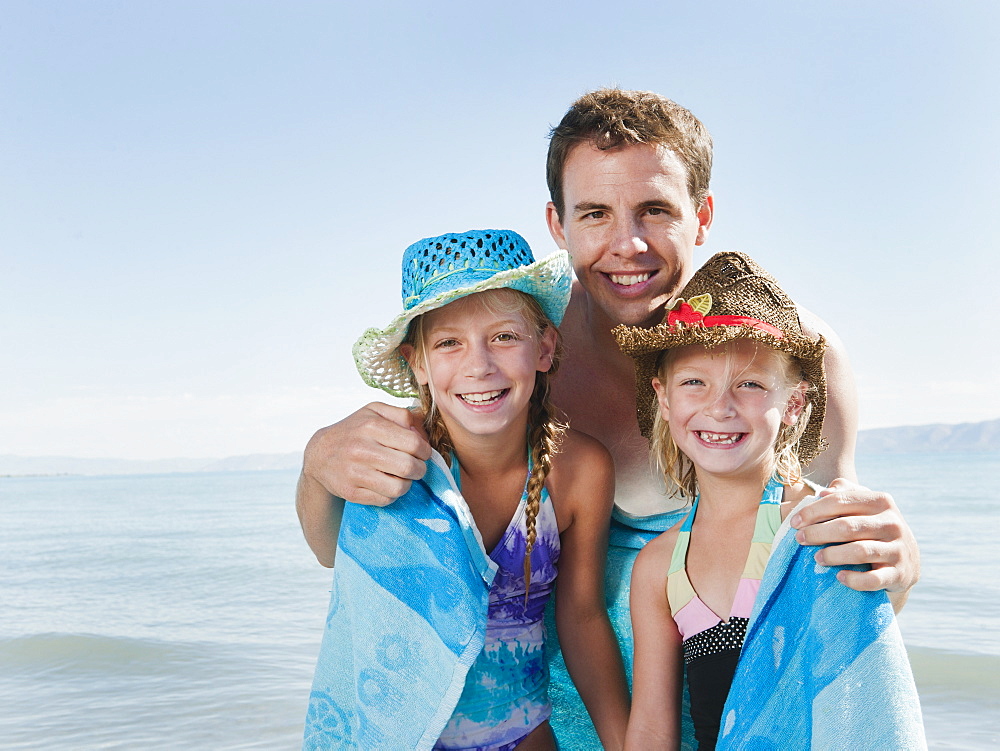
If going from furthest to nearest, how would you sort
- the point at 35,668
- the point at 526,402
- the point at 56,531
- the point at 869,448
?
Answer: the point at 869,448 < the point at 56,531 < the point at 35,668 < the point at 526,402

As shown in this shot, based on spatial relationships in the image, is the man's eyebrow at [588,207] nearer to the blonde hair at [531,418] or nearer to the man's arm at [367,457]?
the blonde hair at [531,418]

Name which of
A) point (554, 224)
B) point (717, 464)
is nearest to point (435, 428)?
point (717, 464)

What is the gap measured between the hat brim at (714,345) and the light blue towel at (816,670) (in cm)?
48

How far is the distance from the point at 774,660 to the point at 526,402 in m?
1.08

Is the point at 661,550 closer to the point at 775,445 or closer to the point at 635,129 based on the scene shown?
the point at 775,445

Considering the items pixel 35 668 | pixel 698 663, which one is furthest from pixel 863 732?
pixel 35 668

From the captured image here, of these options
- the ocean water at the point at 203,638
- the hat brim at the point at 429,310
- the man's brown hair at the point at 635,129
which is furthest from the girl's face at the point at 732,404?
the ocean water at the point at 203,638

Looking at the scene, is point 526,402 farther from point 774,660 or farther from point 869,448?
point 869,448

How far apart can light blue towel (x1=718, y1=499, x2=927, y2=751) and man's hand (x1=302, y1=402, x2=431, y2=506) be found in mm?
1060

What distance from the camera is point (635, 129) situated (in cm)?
318

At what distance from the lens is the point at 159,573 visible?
1227cm

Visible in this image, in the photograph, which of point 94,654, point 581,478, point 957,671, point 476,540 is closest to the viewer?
point 476,540

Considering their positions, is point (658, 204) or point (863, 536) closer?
point (863, 536)

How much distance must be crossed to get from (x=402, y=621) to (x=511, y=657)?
21.3 inches
